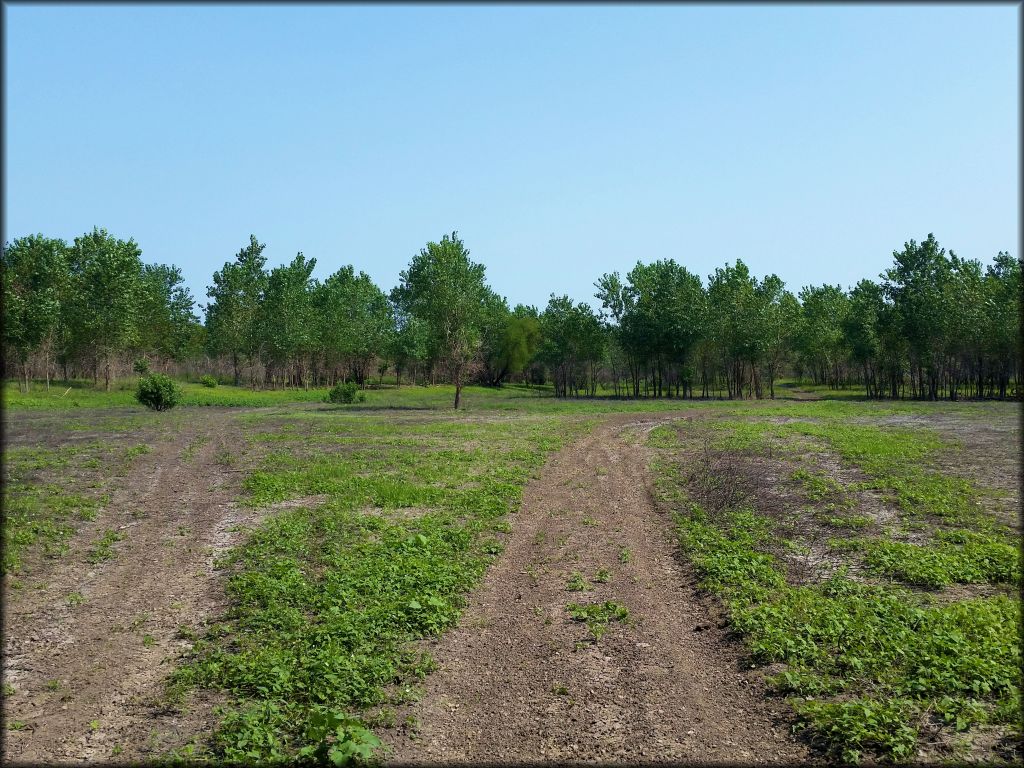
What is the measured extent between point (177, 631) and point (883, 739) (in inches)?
349

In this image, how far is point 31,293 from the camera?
6159cm

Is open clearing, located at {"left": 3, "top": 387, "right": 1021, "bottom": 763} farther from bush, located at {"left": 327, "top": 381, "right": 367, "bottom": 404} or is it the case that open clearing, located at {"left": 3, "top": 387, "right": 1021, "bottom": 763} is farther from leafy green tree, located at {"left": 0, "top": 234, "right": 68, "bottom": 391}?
leafy green tree, located at {"left": 0, "top": 234, "right": 68, "bottom": 391}

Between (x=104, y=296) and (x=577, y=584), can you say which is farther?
(x=104, y=296)

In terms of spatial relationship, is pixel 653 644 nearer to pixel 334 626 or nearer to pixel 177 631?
pixel 334 626

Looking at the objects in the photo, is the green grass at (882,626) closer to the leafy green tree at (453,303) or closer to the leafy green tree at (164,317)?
the leafy green tree at (453,303)

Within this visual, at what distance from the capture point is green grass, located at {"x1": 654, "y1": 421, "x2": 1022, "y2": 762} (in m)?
6.57

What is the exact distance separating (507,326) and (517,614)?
101225mm

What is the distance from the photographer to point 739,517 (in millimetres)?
15039

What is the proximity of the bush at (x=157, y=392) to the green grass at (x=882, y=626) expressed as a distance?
142 feet

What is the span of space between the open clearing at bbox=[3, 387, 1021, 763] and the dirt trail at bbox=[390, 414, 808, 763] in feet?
0.13

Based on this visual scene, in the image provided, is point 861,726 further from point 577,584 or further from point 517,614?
point 577,584

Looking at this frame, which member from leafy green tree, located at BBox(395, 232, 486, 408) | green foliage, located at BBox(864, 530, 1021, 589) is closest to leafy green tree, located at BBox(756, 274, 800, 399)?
leafy green tree, located at BBox(395, 232, 486, 408)

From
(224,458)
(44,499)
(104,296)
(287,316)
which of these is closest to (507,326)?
(287,316)

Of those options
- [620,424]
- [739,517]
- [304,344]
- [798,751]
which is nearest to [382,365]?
[304,344]
